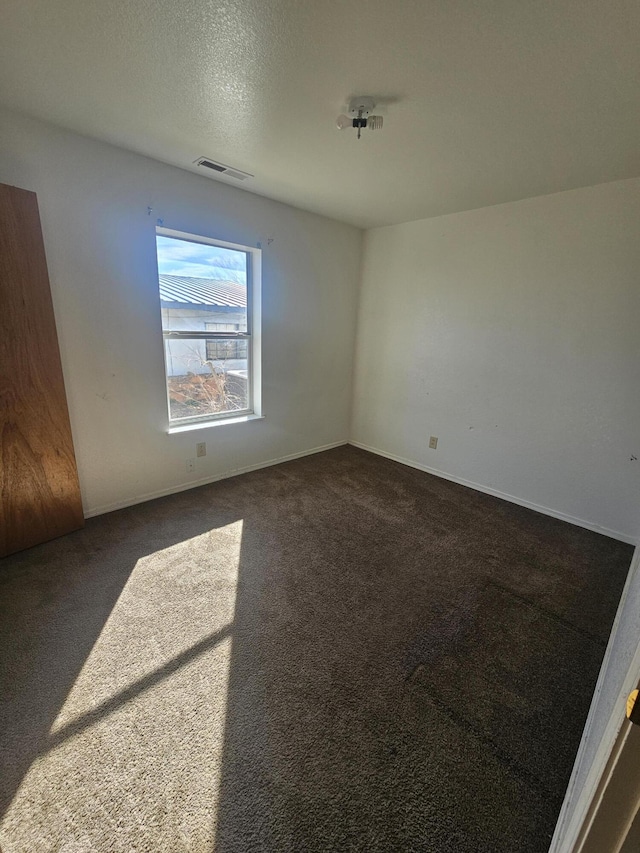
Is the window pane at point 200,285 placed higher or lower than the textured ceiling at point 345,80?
lower

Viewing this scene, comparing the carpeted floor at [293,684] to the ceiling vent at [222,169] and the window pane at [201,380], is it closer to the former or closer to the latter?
the window pane at [201,380]

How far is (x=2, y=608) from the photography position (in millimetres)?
1734

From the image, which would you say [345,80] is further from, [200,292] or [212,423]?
[212,423]

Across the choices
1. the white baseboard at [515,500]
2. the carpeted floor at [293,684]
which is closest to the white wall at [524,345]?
the white baseboard at [515,500]

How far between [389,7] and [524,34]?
482 mm

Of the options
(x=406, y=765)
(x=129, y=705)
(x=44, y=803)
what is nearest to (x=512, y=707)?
(x=406, y=765)

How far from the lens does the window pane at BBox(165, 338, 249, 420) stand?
2.82m

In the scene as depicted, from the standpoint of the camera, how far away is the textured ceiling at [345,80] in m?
1.19

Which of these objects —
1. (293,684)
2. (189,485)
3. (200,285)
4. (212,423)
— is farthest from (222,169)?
(293,684)

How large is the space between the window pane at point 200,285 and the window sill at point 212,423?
79cm

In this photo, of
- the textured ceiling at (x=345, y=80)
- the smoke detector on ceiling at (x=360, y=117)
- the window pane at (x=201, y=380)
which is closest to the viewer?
the textured ceiling at (x=345, y=80)

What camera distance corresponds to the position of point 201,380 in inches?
119

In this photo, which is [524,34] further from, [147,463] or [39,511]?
[39,511]

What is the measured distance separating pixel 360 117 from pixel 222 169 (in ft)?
3.90
